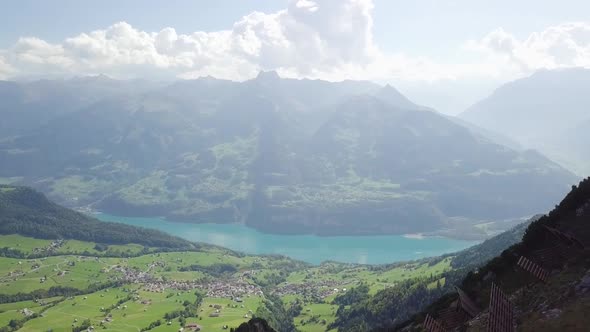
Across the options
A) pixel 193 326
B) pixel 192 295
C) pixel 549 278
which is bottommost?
pixel 192 295

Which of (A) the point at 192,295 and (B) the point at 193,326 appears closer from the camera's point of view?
(B) the point at 193,326

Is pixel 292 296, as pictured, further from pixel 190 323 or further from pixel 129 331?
pixel 129 331

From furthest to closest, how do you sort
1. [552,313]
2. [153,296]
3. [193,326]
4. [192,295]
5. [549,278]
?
1. [192,295]
2. [153,296]
3. [193,326]
4. [549,278]
5. [552,313]

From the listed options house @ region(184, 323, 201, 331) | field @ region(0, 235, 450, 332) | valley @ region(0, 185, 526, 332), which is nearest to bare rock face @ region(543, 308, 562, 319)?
valley @ region(0, 185, 526, 332)

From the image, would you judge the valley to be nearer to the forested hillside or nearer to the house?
the house

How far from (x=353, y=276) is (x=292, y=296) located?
114 feet

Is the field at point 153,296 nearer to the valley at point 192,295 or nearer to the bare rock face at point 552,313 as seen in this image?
the valley at point 192,295

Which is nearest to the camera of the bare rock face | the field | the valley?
the bare rock face

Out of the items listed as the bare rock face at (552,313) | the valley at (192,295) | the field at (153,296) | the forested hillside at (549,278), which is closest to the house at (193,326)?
the valley at (192,295)

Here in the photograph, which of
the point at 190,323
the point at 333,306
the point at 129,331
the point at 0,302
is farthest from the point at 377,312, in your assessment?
the point at 0,302

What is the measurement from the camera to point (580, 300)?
22984 mm

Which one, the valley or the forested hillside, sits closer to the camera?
the forested hillside

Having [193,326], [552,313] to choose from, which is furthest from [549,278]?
[193,326]

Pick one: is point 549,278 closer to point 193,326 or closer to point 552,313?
point 552,313
